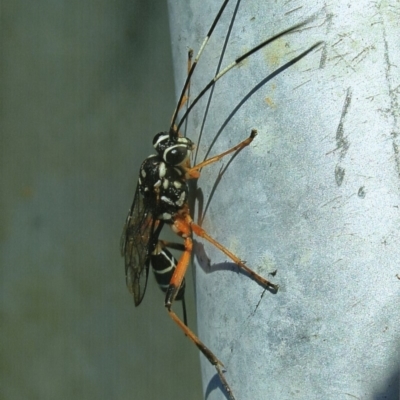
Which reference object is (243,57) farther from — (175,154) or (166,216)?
(166,216)

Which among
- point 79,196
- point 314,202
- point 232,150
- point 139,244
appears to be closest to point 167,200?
point 139,244

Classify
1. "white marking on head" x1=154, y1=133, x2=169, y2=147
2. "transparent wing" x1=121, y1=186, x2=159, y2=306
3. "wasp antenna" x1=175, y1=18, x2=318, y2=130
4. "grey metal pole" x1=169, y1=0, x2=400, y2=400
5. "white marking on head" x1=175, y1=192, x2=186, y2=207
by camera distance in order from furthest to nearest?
"transparent wing" x1=121, y1=186, x2=159, y2=306
"white marking on head" x1=175, y1=192, x2=186, y2=207
"white marking on head" x1=154, y1=133, x2=169, y2=147
"wasp antenna" x1=175, y1=18, x2=318, y2=130
"grey metal pole" x1=169, y1=0, x2=400, y2=400

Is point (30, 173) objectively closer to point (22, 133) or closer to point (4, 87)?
point (22, 133)

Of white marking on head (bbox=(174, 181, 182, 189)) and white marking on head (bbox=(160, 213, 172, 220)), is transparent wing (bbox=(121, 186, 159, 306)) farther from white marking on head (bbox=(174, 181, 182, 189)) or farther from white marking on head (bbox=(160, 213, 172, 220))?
white marking on head (bbox=(174, 181, 182, 189))

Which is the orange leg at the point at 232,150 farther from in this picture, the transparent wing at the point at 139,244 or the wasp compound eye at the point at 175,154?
the transparent wing at the point at 139,244

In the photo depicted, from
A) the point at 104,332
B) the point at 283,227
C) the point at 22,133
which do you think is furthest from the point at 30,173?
the point at 283,227

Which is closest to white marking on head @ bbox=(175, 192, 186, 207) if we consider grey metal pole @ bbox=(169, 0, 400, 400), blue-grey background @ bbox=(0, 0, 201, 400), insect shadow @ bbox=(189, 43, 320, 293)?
insect shadow @ bbox=(189, 43, 320, 293)
